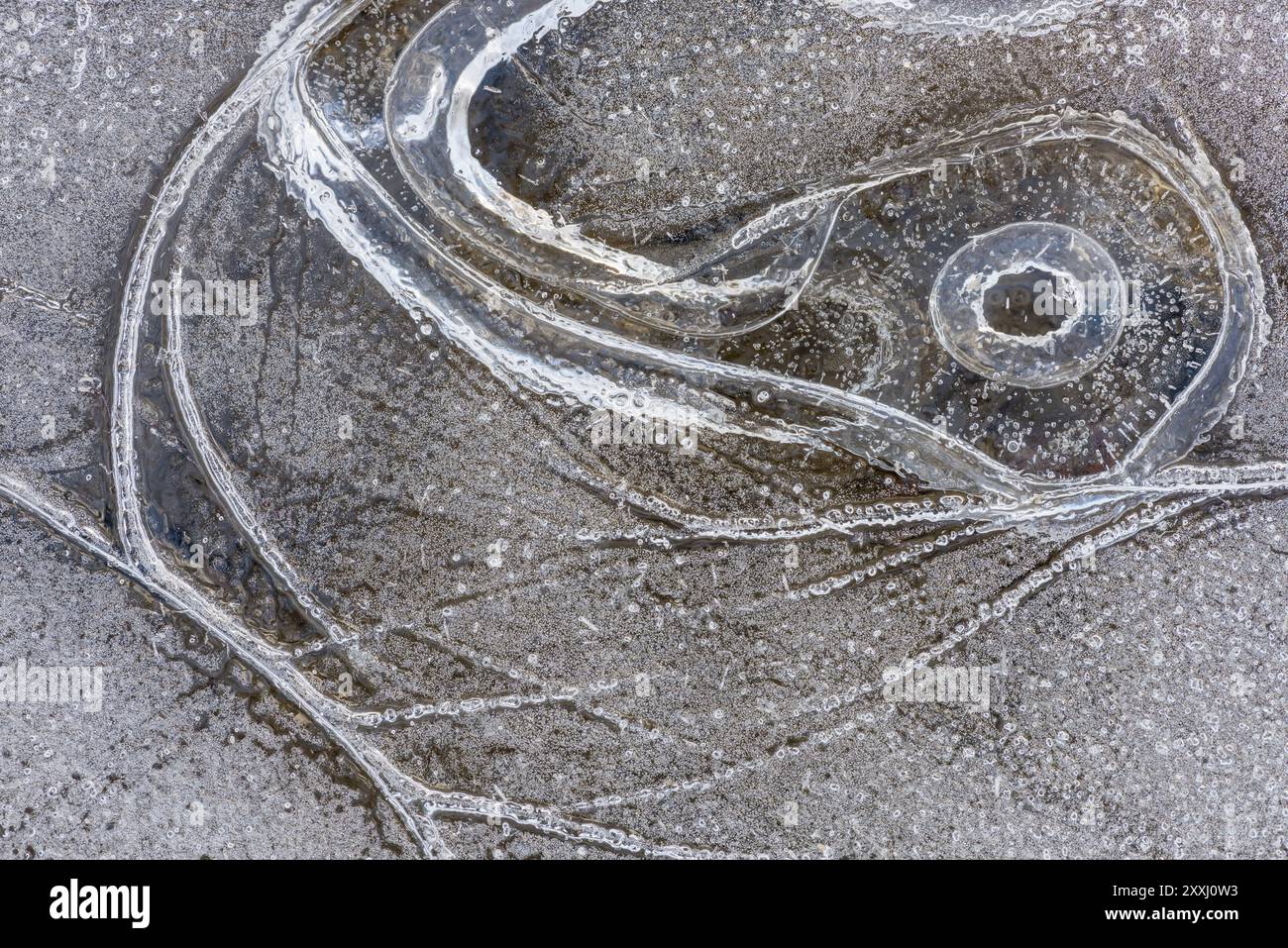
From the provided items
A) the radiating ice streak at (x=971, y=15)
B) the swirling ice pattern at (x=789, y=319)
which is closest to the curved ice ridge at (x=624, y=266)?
the swirling ice pattern at (x=789, y=319)

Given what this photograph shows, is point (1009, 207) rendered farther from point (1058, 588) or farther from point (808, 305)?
point (1058, 588)

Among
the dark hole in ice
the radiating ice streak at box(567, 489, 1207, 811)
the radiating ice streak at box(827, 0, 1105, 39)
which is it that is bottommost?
the radiating ice streak at box(567, 489, 1207, 811)

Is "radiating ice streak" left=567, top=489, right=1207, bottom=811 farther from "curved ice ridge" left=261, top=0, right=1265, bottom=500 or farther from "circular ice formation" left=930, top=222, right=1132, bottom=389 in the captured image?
"circular ice formation" left=930, top=222, right=1132, bottom=389

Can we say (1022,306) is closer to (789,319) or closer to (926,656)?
(789,319)

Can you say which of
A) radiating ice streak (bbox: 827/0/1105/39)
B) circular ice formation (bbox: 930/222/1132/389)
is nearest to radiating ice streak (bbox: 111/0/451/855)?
radiating ice streak (bbox: 827/0/1105/39)

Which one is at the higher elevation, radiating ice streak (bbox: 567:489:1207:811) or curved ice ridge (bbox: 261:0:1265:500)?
curved ice ridge (bbox: 261:0:1265:500)

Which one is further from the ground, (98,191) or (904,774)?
(98,191)

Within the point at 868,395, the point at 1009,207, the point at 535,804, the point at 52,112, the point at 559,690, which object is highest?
the point at 52,112

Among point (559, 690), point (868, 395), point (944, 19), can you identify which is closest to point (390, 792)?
point (559, 690)
